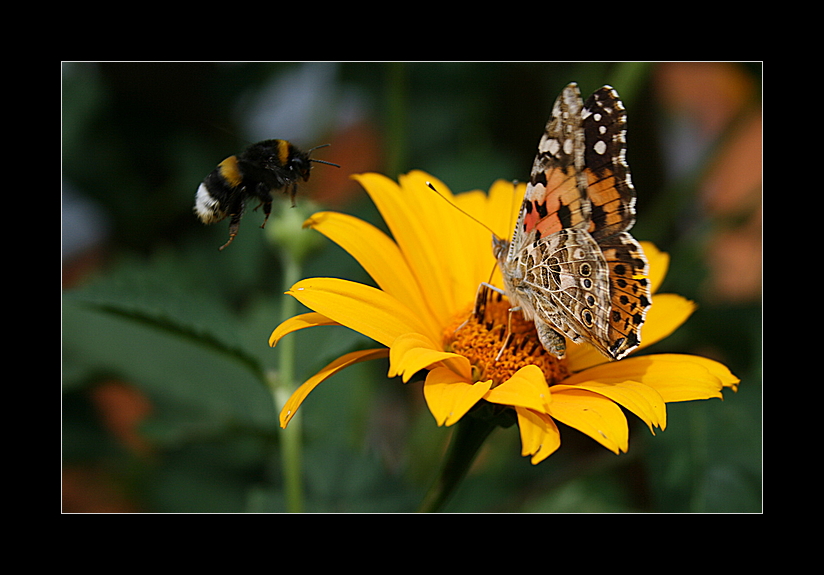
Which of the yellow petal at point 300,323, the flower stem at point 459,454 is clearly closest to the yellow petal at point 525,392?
the flower stem at point 459,454

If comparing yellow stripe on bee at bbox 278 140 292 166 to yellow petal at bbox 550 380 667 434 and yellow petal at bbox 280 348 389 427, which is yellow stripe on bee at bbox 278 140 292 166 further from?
yellow petal at bbox 550 380 667 434

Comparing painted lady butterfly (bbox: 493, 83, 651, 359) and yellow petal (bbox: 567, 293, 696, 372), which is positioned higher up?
painted lady butterfly (bbox: 493, 83, 651, 359)

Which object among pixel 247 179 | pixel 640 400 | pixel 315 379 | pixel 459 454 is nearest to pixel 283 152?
pixel 247 179

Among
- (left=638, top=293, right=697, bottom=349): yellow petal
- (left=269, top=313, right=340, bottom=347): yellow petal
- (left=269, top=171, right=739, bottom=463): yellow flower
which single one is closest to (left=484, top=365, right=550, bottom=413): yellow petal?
(left=269, top=171, right=739, bottom=463): yellow flower

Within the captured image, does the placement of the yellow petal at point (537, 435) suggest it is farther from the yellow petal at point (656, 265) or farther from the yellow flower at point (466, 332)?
the yellow petal at point (656, 265)

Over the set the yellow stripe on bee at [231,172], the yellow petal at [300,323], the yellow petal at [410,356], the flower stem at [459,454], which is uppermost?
the yellow stripe on bee at [231,172]

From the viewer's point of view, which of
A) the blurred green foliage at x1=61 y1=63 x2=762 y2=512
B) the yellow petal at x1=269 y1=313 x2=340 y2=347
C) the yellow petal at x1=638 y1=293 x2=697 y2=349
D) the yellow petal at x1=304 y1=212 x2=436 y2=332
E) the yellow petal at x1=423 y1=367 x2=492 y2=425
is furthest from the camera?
the blurred green foliage at x1=61 y1=63 x2=762 y2=512
